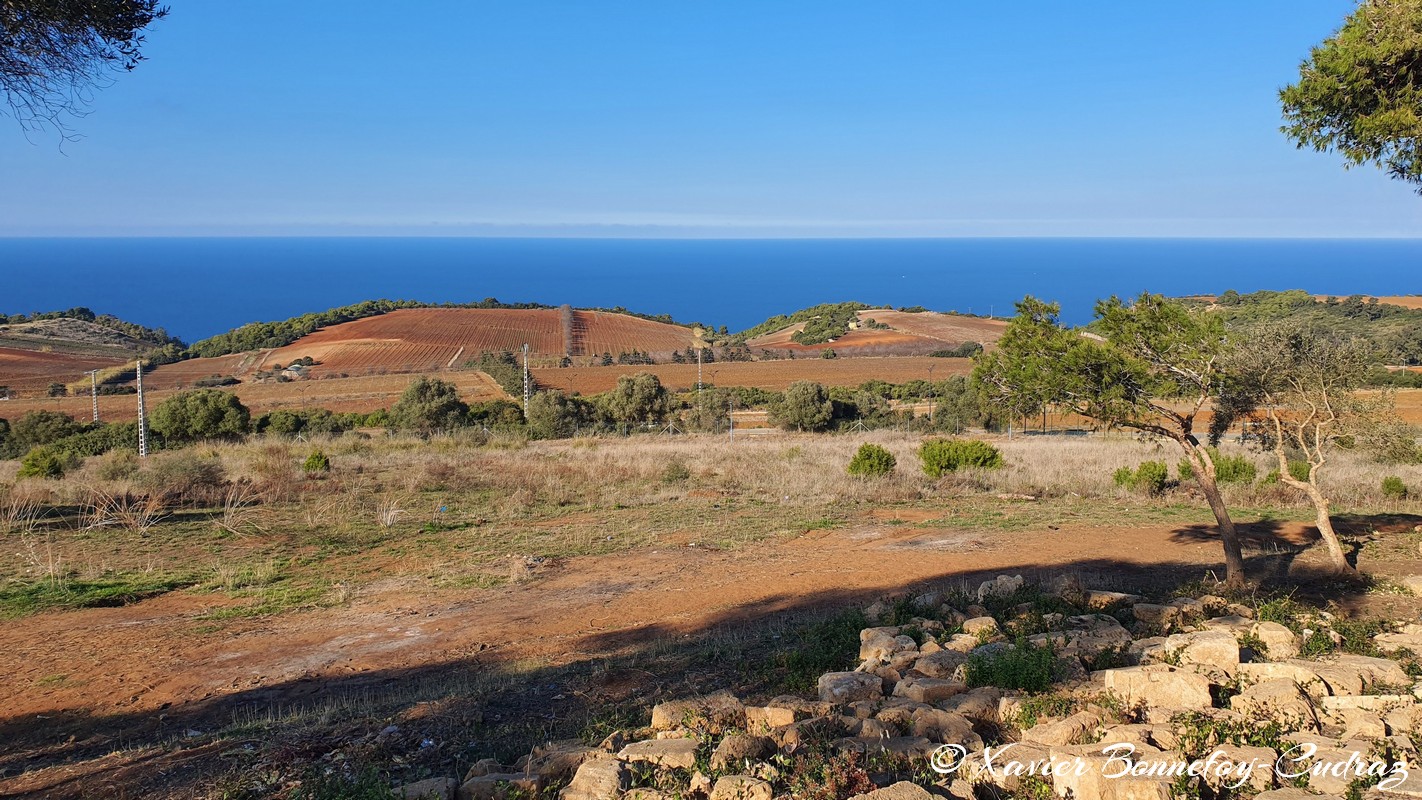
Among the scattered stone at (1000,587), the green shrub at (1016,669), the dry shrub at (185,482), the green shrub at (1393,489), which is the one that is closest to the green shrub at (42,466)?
the dry shrub at (185,482)

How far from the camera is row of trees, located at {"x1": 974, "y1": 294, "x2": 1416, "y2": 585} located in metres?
9.85

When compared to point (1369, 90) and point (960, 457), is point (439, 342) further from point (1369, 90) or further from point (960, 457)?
point (1369, 90)

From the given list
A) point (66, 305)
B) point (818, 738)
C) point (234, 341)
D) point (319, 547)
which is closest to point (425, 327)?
point (234, 341)

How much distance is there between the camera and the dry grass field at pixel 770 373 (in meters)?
47.0

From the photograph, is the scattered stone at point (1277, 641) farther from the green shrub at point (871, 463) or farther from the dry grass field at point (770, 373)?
the dry grass field at point (770, 373)

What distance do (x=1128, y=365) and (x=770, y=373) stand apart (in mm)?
41398

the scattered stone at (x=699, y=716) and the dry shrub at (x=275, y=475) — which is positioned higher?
the scattered stone at (x=699, y=716)

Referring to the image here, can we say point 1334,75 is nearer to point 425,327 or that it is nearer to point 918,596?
point 918,596

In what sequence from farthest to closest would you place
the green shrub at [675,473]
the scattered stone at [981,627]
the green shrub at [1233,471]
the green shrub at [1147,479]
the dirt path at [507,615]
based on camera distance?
1. the green shrub at [675,473]
2. the green shrub at [1233,471]
3. the green shrub at [1147,479]
4. the dirt path at [507,615]
5. the scattered stone at [981,627]

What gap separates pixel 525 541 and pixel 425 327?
53186 mm

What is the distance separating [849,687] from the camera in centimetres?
650

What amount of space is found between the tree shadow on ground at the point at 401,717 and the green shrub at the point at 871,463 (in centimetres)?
1051

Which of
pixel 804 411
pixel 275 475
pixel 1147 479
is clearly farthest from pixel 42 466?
pixel 804 411

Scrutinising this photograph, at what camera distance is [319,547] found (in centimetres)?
1391
